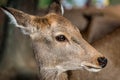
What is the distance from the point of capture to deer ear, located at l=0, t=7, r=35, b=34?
583 cm

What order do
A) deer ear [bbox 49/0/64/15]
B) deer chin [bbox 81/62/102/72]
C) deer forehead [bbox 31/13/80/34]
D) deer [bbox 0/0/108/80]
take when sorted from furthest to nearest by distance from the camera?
deer ear [bbox 49/0/64/15] → deer forehead [bbox 31/13/80/34] → deer [bbox 0/0/108/80] → deer chin [bbox 81/62/102/72]

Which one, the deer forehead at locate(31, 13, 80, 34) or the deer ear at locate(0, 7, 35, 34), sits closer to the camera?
the deer ear at locate(0, 7, 35, 34)

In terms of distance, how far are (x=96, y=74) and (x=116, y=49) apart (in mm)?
575

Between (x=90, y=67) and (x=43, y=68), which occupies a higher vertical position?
(x=90, y=67)

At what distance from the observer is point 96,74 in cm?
718

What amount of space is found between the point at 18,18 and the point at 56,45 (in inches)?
22.5

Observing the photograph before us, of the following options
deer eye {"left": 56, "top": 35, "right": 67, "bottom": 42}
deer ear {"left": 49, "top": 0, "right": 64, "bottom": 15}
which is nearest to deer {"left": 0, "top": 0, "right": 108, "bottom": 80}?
deer eye {"left": 56, "top": 35, "right": 67, "bottom": 42}

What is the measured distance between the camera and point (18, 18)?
233 inches

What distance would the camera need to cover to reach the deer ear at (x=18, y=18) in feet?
19.1

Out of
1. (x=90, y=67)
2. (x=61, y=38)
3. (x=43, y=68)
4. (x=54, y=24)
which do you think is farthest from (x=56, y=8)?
(x=90, y=67)

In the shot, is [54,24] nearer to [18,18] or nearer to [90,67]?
[18,18]

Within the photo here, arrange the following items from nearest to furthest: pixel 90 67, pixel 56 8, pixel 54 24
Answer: pixel 90 67
pixel 54 24
pixel 56 8

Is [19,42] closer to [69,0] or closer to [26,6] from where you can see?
[26,6]

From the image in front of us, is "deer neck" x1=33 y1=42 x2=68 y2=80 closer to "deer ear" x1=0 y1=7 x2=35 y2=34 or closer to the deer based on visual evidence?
the deer
